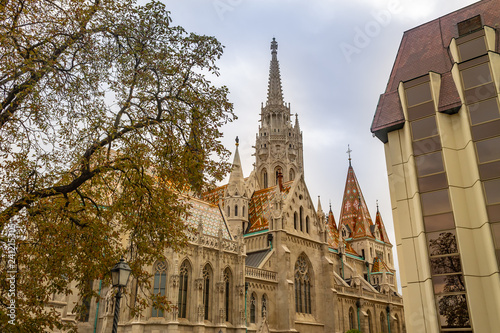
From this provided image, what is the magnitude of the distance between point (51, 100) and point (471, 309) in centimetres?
1630

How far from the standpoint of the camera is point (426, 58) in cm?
2231

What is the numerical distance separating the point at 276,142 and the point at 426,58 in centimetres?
4038

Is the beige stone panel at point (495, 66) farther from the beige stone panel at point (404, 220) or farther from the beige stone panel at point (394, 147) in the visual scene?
the beige stone panel at point (404, 220)

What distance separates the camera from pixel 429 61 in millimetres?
22016

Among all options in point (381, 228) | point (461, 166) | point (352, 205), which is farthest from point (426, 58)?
point (381, 228)

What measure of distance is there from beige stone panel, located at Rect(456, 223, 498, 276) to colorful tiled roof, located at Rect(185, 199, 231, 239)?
17674 mm

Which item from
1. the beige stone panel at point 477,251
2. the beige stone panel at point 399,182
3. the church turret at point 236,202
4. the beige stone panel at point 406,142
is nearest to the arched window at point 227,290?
the church turret at point 236,202

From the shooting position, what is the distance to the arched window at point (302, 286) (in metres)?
35.1

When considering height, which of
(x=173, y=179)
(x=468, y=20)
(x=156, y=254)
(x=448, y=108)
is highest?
(x=468, y=20)

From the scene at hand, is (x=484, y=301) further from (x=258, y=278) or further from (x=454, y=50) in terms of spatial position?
(x=258, y=278)

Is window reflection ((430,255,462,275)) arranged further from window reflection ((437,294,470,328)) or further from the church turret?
the church turret

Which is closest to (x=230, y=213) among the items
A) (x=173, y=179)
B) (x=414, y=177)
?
(x=414, y=177)

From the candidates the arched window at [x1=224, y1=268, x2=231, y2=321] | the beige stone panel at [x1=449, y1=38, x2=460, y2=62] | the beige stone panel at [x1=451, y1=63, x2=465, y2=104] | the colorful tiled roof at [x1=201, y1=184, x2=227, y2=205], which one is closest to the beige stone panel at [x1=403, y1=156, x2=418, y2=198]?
the beige stone panel at [x1=451, y1=63, x2=465, y2=104]

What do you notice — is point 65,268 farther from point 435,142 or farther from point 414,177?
point 435,142
